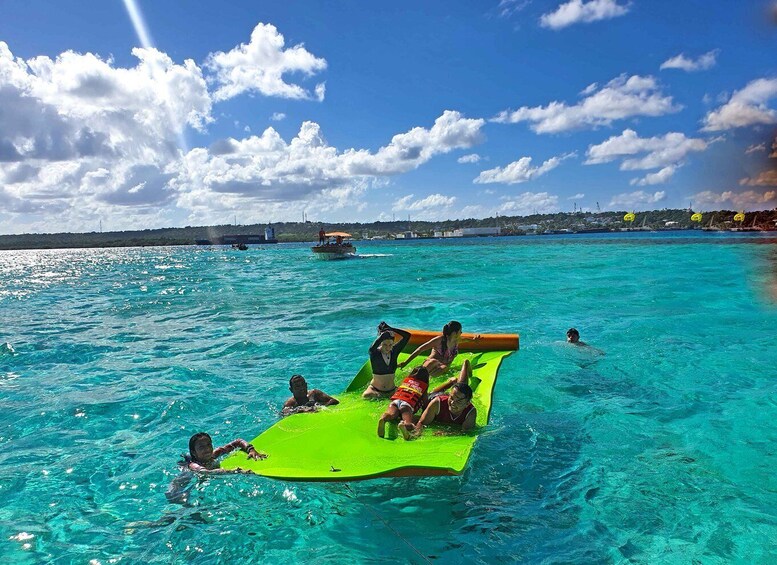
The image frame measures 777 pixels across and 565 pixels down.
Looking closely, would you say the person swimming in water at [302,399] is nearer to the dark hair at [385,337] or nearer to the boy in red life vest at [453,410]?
the dark hair at [385,337]

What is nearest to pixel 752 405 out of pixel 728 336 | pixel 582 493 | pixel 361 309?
pixel 582 493

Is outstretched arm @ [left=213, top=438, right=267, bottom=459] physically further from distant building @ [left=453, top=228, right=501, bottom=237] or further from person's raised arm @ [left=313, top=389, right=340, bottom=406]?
distant building @ [left=453, top=228, right=501, bottom=237]

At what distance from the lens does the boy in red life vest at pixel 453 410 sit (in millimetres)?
6434

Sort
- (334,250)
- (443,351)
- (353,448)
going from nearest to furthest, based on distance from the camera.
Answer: (353,448)
(443,351)
(334,250)

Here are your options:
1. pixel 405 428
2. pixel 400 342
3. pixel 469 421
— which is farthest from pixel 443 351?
pixel 405 428

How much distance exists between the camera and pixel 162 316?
20828 millimetres

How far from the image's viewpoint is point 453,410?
6.61m

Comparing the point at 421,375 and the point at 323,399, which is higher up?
the point at 421,375

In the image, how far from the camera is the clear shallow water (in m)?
5.06

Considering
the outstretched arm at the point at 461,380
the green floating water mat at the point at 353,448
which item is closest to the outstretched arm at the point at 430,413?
the green floating water mat at the point at 353,448

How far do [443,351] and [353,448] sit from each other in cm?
310

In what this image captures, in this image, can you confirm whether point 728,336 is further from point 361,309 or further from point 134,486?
point 134,486

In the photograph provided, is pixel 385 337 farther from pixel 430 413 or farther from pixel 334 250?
pixel 334 250

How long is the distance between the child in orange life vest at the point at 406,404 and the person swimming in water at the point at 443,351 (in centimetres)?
165
